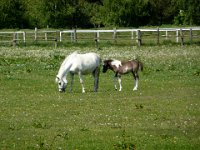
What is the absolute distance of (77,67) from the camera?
26484 millimetres

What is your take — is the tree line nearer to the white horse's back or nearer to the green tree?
the green tree

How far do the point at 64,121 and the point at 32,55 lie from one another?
1077 inches

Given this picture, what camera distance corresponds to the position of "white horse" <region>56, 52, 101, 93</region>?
26.0m

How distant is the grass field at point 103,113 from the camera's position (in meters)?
14.9

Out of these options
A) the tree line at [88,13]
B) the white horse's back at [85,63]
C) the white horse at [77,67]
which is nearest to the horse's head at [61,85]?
the white horse at [77,67]

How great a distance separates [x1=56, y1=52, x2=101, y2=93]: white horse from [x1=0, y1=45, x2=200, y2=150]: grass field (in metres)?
0.49

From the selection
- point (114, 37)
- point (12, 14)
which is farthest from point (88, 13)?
point (114, 37)

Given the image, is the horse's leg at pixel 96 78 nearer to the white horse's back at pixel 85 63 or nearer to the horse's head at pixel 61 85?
the white horse's back at pixel 85 63

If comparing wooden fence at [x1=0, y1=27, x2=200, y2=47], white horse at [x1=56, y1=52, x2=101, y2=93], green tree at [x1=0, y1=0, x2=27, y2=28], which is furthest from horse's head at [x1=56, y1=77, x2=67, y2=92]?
green tree at [x1=0, y1=0, x2=27, y2=28]

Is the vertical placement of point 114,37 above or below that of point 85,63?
below

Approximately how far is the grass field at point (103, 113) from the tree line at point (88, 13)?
5367 centimetres

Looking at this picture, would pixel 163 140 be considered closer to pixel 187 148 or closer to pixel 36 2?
pixel 187 148

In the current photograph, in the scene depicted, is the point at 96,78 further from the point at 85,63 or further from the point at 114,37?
the point at 114,37

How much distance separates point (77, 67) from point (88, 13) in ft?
230
